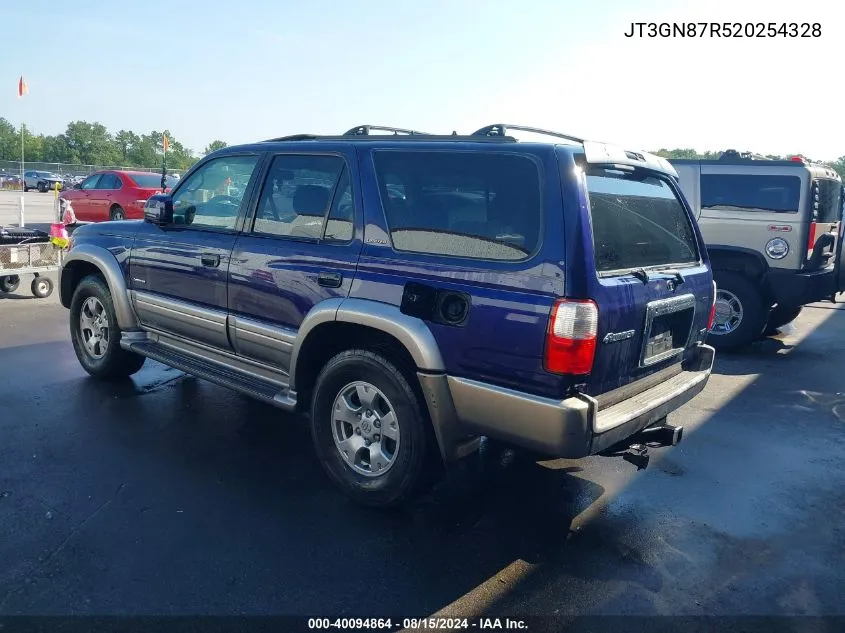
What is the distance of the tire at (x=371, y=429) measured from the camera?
350 cm

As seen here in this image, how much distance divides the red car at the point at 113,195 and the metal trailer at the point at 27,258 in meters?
8.17

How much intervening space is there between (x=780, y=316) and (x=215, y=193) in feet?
24.0

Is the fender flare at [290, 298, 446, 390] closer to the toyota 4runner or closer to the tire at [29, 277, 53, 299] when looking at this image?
the toyota 4runner

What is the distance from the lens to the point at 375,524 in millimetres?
3590

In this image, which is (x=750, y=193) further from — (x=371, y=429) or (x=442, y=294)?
(x=371, y=429)

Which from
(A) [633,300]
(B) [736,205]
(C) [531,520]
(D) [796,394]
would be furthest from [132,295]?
(B) [736,205]

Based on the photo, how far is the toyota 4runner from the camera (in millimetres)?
7453

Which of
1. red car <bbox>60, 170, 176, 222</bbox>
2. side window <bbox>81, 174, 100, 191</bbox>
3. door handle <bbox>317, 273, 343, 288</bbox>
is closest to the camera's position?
door handle <bbox>317, 273, 343, 288</bbox>

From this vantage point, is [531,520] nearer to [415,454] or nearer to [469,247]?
[415,454]

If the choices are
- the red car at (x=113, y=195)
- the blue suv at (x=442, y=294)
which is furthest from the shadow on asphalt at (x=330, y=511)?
the red car at (x=113, y=195)

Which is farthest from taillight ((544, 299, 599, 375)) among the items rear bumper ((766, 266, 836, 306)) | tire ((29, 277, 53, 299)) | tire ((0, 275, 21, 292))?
tire ((0, 275, 21, 292))

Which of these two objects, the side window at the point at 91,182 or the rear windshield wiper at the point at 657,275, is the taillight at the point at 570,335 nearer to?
the rear windshield wiper at the point at 657,275

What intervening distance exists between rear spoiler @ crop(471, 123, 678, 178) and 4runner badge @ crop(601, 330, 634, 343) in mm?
822

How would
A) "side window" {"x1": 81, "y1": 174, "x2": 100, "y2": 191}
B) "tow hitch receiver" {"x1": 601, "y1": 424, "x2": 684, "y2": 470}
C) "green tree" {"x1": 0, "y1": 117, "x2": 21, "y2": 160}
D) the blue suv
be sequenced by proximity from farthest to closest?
"green tree" {"x1": 0, "y1": 117, "x2": 21, "y2": 160}, "side window" {"x1": 81, "y1": 174, "x2": 100, "y2": 191}, "tow hitch receiver" {"x1": 601, "y1": 424, "x2": 684, "y2": 470}, the blue suv
